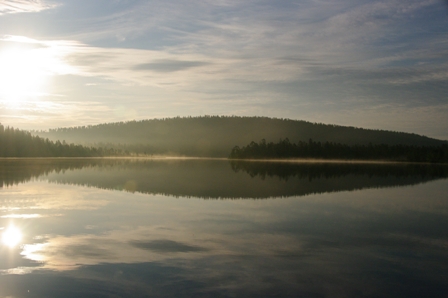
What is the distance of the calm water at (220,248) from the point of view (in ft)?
32.8

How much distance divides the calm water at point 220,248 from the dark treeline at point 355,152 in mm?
106481

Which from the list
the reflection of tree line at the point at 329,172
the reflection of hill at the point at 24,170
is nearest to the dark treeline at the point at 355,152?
the reflection of tree line at the point at 329,172

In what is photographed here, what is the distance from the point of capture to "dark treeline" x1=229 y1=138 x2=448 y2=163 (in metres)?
124

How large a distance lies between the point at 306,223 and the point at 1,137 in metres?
124

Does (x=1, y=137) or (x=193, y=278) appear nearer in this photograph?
(x=193, y=278)

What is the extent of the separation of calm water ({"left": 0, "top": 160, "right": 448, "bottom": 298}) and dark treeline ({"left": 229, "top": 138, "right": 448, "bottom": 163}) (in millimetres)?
106481

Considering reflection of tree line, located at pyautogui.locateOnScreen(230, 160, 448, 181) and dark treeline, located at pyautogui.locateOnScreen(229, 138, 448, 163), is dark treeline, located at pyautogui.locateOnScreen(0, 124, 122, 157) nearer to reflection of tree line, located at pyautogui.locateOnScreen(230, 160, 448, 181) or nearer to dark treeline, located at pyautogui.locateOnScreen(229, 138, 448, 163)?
dark treeline, located at pyautogui.locateOnScreen(229, 138, 448, 163)

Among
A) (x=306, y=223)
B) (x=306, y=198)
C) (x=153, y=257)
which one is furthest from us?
(x=306, y=198)

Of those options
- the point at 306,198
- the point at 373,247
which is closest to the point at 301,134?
the point at 306,198

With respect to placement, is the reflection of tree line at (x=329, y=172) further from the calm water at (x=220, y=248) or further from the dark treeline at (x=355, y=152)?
the dark treeline at (x=355, y=152)

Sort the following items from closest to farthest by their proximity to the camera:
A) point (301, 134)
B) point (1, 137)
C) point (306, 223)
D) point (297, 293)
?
point (297, 293)
point (306, 223)
point (1, 137)
point (301, 134)

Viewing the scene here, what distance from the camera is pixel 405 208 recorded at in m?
23.1

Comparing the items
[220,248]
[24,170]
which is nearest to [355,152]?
[24,170]

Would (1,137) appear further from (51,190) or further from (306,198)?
(306,198)
